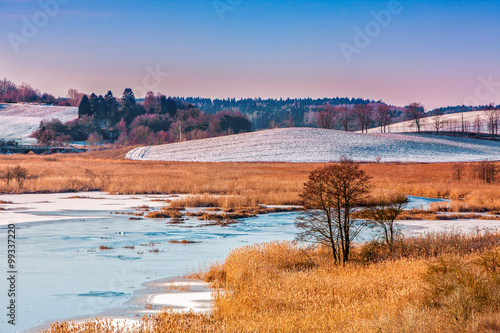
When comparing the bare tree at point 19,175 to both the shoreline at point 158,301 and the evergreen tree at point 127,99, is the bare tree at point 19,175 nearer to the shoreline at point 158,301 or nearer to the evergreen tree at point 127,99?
the shoreline at point 158,301

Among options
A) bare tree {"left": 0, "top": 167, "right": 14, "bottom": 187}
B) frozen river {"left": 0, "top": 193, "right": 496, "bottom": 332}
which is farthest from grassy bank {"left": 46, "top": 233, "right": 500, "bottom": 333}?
bare tree {"left": 0, "top": 167, "right": 14, "bottom": 187}

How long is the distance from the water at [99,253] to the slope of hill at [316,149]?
5595cm

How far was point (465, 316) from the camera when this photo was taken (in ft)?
31.8

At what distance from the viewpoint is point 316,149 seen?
3568 inches

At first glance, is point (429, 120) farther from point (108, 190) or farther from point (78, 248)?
point (78, 248)

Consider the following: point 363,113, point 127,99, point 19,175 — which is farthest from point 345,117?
point 19,175

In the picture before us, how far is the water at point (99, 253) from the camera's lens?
41.9ft

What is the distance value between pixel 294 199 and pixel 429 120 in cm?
14496

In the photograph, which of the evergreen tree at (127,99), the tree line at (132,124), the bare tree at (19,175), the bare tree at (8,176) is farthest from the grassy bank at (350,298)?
the evergreen tree at (127,99)

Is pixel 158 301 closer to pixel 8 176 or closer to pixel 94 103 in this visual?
pixel 8 176

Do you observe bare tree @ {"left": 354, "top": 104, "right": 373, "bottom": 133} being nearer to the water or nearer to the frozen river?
the frozen river

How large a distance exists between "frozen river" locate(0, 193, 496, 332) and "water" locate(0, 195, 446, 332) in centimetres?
2

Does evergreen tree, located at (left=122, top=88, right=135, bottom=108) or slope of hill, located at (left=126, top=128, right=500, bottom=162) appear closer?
slope of hill, located at (left=126, top=128, right=500, bottom=162)

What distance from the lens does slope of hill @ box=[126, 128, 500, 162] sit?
85.8 meters
